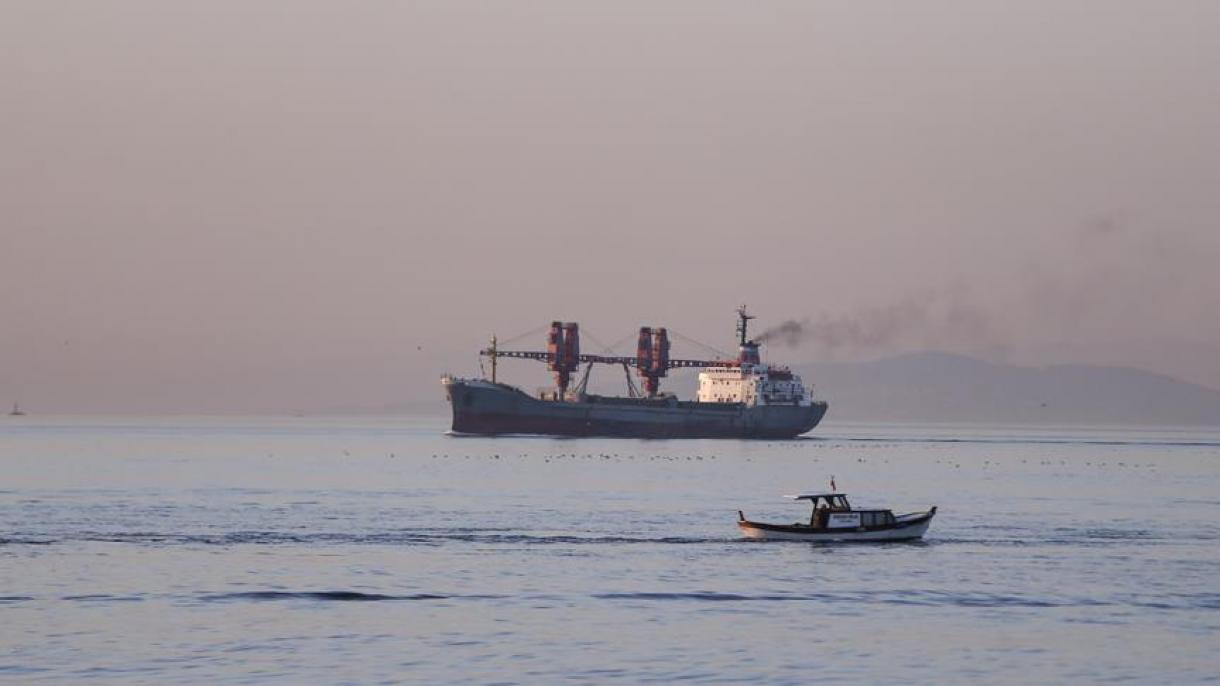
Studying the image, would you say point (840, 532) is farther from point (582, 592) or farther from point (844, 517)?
point (582, 592)

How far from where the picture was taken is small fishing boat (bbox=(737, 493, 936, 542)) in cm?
6944

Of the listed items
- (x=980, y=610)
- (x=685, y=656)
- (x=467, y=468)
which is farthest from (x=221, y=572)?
(x=467, y=468)

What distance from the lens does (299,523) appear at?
7938 centimetres

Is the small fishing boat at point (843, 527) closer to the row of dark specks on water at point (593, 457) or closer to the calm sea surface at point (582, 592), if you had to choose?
the calm sea surface at point (582, 592)

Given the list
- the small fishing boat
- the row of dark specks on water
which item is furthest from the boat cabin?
the row of dark specks on water

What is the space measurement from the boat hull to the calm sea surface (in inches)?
22.5

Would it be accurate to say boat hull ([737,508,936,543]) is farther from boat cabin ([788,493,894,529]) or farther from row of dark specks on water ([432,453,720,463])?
row of dark specks on water ([432,453,720,463])

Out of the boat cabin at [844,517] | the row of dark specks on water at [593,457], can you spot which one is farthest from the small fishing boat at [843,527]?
the row of dark specks on water at [593,457]

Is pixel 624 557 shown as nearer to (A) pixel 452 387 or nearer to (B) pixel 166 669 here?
(B) pixel 166 669

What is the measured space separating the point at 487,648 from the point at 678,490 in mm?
67143

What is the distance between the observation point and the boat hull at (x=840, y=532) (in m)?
69.6

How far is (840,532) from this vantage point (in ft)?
228

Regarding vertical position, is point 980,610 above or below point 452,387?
below

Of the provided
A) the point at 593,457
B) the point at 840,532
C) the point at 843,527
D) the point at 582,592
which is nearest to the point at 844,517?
the point at 843,527
